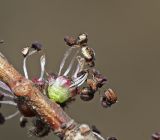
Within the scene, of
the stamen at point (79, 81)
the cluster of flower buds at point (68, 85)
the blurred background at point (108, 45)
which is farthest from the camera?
the blurred background at point (108, 45)

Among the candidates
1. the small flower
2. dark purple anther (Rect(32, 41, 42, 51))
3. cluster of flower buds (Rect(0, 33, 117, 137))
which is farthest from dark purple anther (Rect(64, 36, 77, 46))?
the small flower

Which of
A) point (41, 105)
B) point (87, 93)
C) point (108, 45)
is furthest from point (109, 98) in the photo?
point (108, 45)

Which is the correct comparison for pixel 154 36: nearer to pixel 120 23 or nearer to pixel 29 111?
pixel 120 23

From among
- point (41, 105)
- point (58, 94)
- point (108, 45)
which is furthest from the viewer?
point (108, 45)

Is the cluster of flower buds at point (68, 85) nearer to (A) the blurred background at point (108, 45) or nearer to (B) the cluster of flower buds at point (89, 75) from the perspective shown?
(B) the cluster of flower buds at point (89, 75)

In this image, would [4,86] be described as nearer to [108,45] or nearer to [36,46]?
[36,46]

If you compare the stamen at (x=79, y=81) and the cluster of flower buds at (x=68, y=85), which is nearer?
the cluster of flower buds at (x=68, y=85)

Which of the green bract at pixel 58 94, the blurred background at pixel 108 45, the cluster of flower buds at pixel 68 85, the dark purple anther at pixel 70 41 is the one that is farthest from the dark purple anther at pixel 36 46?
the blurred background at pixel 108 45
